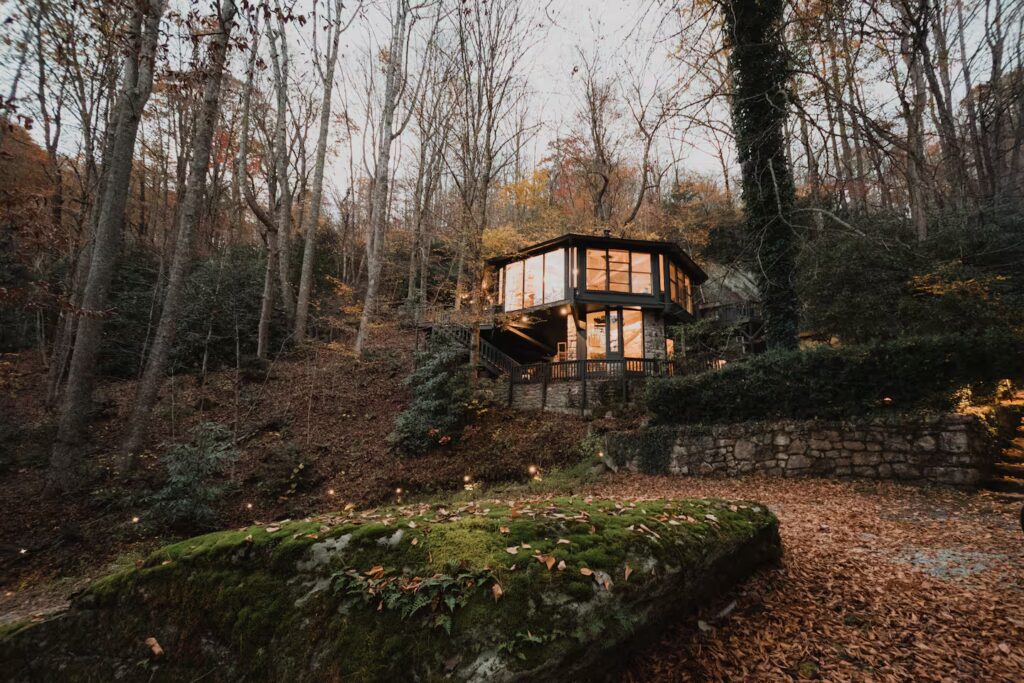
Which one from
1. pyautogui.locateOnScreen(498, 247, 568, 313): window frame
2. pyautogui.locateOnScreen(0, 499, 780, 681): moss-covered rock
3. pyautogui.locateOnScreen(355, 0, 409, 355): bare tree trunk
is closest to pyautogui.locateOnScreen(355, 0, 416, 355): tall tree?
pyautogui.locateOnScreen(355, 0, 409, 355): bare tree trunk

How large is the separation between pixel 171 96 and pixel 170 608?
846 inches

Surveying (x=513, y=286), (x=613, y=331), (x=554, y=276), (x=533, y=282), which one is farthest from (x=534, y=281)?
(x=613, y=331)

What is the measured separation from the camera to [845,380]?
7848 mm

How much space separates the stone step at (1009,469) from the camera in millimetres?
6215

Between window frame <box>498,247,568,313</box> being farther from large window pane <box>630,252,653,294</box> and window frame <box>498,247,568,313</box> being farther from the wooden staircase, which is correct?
the wooden staircase

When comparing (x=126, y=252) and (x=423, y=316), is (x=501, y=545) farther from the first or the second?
(x=126, y=252)

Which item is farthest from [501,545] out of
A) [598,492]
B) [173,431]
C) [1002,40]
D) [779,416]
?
[173,431]

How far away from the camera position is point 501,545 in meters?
2.46

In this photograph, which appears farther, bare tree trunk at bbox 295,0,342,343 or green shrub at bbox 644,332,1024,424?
bare tree trunk at bbox 295,0,342,343

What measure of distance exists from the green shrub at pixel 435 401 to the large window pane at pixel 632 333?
26.6 ft

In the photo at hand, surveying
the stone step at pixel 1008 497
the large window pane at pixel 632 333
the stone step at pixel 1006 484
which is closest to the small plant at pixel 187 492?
the stone step at pixel 1008 497

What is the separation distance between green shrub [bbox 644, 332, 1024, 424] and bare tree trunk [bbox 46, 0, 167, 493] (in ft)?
38.2

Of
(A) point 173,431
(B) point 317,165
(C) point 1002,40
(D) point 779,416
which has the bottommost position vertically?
(A) point 173,431

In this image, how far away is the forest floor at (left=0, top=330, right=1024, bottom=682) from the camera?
2.66 meters
